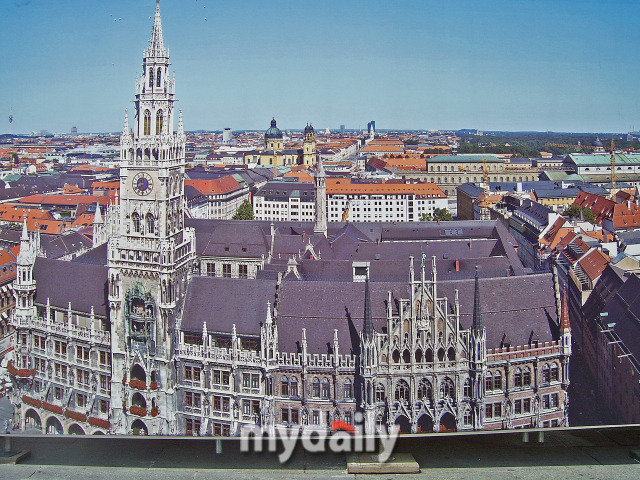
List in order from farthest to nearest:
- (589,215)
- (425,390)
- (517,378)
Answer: (589,215)
(517,378)
(425,390)

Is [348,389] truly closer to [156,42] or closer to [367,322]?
[367,322]

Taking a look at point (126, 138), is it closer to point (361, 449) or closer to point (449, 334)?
point (449, 334)

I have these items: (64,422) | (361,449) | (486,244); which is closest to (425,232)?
(486,244)

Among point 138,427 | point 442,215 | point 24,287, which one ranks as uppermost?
point 442,215

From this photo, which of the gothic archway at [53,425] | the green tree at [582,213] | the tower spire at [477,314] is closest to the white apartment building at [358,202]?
the green tree at [582,213]

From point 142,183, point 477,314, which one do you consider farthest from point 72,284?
point 477,314

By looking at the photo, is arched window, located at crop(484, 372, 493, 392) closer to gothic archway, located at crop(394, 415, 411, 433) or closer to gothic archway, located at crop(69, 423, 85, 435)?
gothic archway, located at crop(394, 415, 411, 433)

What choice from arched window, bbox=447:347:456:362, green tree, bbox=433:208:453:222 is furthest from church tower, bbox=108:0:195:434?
green tree, bbox=433:208:453:222

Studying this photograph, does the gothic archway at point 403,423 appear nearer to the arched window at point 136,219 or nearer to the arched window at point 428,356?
the arched window at point 428,356
